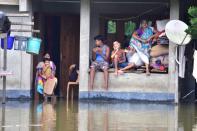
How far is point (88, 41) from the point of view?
68.5ft

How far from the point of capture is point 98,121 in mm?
15422

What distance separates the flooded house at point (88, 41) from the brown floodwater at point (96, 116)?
52cm

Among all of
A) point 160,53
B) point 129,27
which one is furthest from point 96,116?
point 129,27

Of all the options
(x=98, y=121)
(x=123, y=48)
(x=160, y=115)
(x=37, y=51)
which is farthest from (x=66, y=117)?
(x=123, y=48)

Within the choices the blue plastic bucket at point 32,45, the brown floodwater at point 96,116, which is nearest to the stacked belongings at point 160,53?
the brown floodwater at point 96,116

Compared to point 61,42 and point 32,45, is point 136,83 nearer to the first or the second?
point 32,45

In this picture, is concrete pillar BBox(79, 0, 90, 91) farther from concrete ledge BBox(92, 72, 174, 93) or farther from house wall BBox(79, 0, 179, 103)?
concrete ledge BBox(92, 72, 174, 93)

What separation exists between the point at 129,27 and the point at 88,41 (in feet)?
7.18

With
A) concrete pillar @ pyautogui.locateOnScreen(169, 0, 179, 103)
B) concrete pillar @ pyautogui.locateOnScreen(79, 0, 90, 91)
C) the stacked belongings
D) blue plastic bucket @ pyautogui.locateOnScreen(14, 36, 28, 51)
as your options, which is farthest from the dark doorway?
concrete pillar @ pyautogui.locateOnScreen(169, 0, 179, 103)

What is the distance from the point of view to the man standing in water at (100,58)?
20547mm

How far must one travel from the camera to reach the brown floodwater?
14.3 metres

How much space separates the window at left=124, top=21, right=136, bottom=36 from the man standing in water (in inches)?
59.4

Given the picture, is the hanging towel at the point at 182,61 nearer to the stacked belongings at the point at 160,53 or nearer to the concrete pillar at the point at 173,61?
the concrete pillar at the point at 173,61

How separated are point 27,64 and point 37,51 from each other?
1.17 metres
